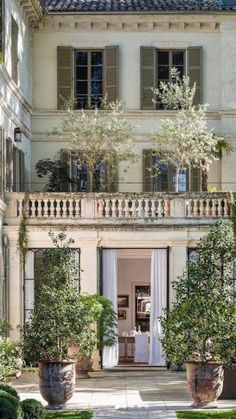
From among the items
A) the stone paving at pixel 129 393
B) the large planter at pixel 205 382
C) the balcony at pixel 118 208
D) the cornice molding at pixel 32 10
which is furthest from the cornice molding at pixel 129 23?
the large planter at pixel 205 382

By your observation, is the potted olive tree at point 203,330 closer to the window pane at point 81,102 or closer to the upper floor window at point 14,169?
the upper floor window at point 14,169

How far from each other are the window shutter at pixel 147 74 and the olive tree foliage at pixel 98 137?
1.78 m

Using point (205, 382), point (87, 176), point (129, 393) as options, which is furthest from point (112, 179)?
point (205, 382)

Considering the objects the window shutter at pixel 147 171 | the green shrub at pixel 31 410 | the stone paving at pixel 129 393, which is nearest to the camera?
the green shrub at pixel 31 410

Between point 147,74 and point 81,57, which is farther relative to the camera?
point 81,57

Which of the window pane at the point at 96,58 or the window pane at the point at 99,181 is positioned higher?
the window pane at the point at 96,58

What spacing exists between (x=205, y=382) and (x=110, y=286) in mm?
9878

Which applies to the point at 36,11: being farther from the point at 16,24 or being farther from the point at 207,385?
the point at 207,385

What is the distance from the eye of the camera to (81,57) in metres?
37.3

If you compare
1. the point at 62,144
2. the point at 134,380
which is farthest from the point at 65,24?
the point at 134,380

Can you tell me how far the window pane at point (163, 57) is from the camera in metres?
37.3

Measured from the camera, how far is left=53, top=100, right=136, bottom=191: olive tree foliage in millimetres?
34469

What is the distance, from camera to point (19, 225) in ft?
Result: 106

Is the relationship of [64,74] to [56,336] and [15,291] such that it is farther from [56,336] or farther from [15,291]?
[56,336]
